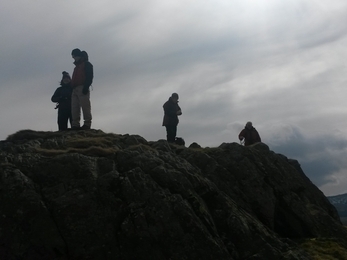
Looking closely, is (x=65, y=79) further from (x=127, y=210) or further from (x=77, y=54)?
(x=127, y=210)

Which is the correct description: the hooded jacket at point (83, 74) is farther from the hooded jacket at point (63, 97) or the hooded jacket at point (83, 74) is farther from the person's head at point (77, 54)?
the hooded jacket at point (63, 97)

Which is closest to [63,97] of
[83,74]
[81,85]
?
[81,85]

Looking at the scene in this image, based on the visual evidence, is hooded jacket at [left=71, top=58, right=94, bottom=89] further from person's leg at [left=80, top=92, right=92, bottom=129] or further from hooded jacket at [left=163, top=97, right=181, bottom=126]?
hooded jacket at [left=163, top=97, right=181, bottom=126]

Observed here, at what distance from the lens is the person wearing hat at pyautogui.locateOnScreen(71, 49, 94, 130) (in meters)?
24.5

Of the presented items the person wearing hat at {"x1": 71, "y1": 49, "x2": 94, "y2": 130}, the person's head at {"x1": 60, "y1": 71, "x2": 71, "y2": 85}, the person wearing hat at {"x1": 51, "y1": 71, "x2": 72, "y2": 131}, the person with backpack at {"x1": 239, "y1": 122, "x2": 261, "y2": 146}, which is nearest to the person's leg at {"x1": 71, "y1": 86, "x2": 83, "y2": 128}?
the person wearing hat at {"x1": 71, "y1": 49, "x2": 94, "y2": 130}

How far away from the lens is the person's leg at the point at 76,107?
24.9 meters

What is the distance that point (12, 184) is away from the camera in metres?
16.2

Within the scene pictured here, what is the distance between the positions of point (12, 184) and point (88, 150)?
4026 mm

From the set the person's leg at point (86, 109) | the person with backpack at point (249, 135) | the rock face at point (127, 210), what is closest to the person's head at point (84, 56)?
the person's leg at point (86, 109)

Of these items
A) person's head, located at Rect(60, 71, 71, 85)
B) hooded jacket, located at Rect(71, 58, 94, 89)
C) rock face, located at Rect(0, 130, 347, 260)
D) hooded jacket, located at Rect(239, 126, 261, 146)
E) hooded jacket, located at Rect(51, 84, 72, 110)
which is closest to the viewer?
rock face, located at Rect(0, 130, 347, 260)

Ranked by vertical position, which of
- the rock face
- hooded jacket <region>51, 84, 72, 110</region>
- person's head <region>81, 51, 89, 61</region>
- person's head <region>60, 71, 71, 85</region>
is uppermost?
person's head <region>81, 51, 89, 61</region>

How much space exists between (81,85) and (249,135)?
12.6 m

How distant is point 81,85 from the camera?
974 inches

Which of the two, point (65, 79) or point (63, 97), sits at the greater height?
point (65, 79)
